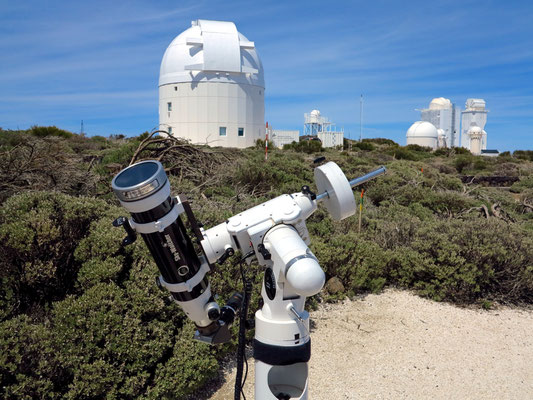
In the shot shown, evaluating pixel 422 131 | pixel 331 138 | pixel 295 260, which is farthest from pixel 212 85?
pixel 422 131

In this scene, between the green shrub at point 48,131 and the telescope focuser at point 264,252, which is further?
the green shrub at point 48,131

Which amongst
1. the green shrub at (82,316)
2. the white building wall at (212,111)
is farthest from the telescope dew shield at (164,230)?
the white building wall at (212,111)

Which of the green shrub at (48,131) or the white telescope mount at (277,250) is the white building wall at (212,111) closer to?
the green shrub at (48,131)

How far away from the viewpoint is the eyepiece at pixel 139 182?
1797mm

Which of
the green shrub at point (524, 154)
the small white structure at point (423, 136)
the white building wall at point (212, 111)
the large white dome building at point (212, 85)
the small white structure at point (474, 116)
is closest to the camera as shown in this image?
the large white dome building at point (212, 85)

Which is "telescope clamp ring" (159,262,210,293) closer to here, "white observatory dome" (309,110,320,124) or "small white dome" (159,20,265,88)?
"small white dome" (159,20,265,88)

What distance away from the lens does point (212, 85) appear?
2744 cm

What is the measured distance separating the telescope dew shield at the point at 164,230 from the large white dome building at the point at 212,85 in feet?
85.3

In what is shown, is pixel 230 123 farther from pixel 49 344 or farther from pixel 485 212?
pixel 49 344

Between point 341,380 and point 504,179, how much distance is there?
17831mm

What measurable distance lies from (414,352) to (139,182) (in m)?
3.54

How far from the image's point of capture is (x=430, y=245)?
5.75 meters

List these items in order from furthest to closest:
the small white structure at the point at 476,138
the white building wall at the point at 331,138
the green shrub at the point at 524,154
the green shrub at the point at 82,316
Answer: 1. the small white structure at the point at 476,138
2. the white building wall at the point at 331,138
3. the green shrub at the point at 524,154
4. the green shrub at the point at 82,316

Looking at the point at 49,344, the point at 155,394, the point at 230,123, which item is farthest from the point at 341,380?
the point at 230,123
